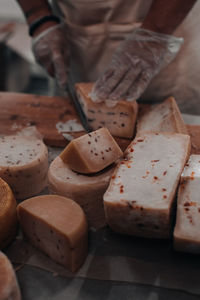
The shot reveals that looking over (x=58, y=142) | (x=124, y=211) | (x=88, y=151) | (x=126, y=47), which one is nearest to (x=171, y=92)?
(x=126, y=47)

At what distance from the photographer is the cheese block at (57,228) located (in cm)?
156

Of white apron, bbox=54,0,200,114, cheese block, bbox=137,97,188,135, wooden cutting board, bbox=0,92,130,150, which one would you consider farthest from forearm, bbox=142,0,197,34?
wooden cutting board, bbox=0,92,130,150

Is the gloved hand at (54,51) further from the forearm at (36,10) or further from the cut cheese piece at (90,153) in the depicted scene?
the cut cheese piece at (90,153)

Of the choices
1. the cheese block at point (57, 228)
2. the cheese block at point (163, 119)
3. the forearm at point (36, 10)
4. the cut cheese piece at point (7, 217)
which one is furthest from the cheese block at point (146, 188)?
the forearm at point (36, 10)

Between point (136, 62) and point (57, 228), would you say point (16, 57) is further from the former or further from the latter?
point (57, 228)

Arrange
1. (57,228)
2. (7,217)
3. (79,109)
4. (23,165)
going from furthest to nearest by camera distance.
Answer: (79,109), (23,165), (7,217), (57,228)

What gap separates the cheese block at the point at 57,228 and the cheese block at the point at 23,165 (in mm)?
304

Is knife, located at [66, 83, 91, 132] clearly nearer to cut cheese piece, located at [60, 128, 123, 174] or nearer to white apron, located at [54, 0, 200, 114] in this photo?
white apron, located at [54, 0, 200, 114]

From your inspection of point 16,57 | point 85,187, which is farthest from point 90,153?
point 16,57

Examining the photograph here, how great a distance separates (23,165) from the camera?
1979mm

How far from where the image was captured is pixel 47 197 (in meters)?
1.74

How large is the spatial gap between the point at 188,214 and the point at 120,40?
1.71m

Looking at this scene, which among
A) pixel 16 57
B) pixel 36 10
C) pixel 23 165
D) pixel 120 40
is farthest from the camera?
pixel 16 57

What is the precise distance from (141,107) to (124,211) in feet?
4.16
